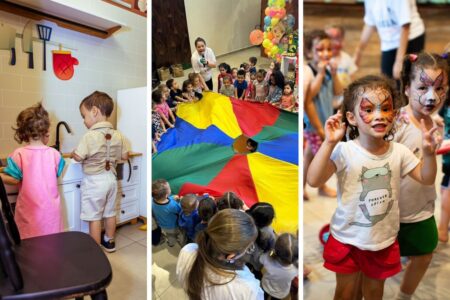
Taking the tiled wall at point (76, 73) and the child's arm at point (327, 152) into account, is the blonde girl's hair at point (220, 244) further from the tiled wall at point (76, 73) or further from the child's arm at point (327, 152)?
the tiled wall at point (76, 73)

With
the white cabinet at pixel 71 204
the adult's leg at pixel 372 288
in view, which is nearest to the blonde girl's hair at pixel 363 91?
the adult's leg at pixel 372 288

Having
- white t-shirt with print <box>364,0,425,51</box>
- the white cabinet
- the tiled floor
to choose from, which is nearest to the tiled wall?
the white cabinet

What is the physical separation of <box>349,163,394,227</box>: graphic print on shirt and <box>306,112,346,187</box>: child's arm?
10 centimetres

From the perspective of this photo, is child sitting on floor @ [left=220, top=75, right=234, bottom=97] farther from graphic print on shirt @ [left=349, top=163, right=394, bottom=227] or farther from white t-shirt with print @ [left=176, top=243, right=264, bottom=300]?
white t-shirt with print @ [left=176, top=243, right=264, bottom=300]

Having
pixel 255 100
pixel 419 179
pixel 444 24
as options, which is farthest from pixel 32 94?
pixel 444 24

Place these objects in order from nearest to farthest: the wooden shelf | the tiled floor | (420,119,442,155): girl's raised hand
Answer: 1. (420,119,442,155): girl's raised hand
2. the wooden shelf
3. the tiled floor

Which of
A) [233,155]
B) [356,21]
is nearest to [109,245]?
[233,155]

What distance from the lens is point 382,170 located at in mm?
970

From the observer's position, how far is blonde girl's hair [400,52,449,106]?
3.18 ft

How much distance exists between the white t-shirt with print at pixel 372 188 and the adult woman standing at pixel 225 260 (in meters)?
0.33

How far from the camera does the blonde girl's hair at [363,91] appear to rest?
0.95 meters

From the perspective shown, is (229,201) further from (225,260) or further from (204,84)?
(204,84)

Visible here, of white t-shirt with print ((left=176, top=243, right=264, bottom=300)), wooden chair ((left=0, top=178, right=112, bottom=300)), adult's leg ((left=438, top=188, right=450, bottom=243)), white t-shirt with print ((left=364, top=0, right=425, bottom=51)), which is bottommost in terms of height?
white t-shirt with print ((left=176, top=243, right=264, bottom=300))

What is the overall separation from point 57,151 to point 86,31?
44 centimetres
